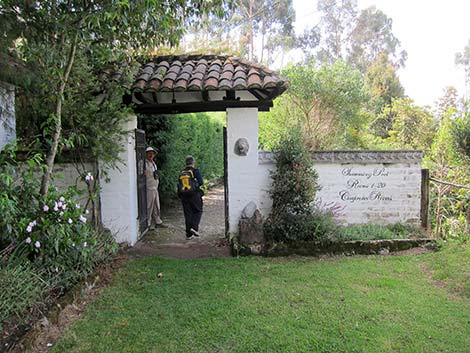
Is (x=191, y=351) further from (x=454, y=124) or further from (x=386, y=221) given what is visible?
(x=454, y=124)

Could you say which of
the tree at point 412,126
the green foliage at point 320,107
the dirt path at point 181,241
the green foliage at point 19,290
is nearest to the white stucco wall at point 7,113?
the green foliage at point 19,290

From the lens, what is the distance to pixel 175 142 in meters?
10.3

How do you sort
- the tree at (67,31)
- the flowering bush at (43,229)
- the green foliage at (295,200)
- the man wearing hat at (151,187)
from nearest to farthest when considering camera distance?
the flowering bush at (43,229)
the tree at (67,31)
the green foliage at (295,200)
the man wearing hat at (151,187)

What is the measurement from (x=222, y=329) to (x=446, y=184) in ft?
16.6

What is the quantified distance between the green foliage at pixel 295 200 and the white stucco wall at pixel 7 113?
433 cm

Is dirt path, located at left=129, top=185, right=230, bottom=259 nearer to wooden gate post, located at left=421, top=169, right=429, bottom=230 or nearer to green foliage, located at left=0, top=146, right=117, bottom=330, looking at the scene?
green foliage, located at left=0, top=146, right=117, bottom=330

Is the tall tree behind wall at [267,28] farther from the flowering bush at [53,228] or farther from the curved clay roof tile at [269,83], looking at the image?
the flowering bush at [53,228]

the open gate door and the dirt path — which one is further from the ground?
the open gate door

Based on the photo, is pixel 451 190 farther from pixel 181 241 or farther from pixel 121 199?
pixel 121 199

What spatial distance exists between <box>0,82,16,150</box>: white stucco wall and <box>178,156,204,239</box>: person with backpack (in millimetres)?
2905

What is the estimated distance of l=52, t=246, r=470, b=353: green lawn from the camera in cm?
333

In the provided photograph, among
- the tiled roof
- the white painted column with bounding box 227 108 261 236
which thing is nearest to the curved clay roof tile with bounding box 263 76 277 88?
the tiled roof

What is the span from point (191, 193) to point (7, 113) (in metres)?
3.27

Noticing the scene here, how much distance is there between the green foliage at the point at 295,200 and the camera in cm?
593
